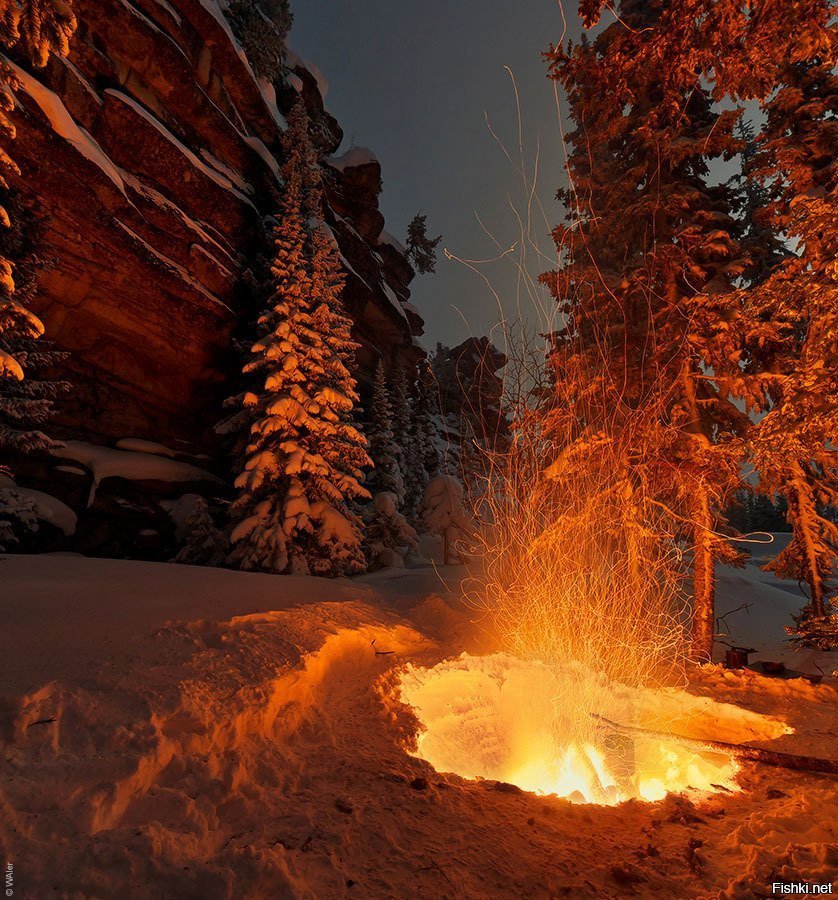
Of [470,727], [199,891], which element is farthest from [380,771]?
[470,727]

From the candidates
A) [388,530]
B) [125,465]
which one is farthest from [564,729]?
[125,465]

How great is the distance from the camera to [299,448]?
1280 cm

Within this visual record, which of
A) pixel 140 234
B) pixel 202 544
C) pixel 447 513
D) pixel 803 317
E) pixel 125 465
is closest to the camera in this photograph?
pixel 803 317

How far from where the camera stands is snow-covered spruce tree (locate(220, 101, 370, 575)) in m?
12.5

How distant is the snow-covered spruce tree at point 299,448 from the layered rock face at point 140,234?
235 inches

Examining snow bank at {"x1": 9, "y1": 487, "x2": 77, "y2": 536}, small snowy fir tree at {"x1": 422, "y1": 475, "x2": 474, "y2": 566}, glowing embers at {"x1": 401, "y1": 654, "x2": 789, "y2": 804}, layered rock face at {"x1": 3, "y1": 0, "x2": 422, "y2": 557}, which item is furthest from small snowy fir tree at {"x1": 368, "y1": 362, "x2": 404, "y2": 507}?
glowing embers at {"x1": 401, "y1": 654, "x2": 789, "y2": 804}

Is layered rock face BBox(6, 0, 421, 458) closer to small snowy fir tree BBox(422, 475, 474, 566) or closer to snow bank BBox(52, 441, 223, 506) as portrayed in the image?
snow bank BBox(52, 441, 223, 506)

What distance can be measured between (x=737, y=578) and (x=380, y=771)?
911 inches

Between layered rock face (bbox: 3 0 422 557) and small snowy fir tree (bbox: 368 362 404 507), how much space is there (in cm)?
747

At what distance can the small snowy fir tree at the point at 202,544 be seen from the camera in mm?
15484

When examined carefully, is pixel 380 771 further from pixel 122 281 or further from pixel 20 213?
pixel 122 281

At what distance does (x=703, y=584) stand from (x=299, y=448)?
10478 mm

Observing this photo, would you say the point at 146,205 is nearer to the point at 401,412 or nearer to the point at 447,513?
the point at 401,412

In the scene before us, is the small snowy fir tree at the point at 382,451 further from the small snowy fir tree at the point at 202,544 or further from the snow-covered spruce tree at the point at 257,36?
the snow-covered spruce tree at the point at 257,36
